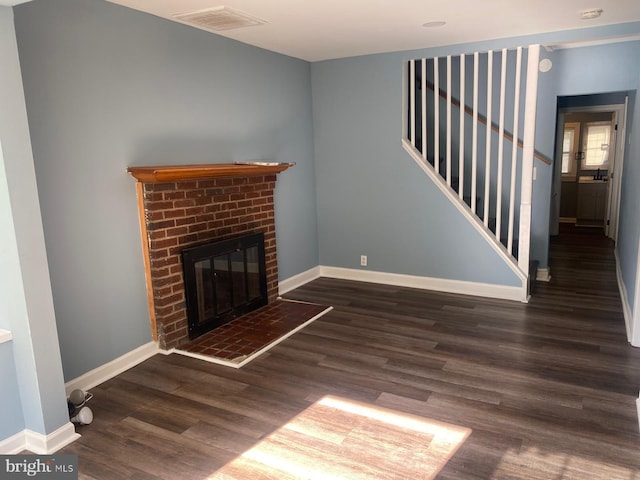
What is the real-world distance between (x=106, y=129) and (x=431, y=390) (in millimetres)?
2539

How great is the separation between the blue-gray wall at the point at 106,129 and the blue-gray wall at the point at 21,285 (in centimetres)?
47

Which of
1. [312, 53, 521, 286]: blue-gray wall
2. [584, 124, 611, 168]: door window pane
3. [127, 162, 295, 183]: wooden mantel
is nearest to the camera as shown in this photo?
[127, 162, 295, 183]: wooden mantel

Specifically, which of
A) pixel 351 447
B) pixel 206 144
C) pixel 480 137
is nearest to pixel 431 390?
pixel 351 447

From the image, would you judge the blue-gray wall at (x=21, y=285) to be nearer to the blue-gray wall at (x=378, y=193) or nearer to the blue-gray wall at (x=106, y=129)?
the blue-gray wall at (x=106, y=129)

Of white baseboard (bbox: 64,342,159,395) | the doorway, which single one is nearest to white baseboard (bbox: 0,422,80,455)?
white baseboard (bbox: 64,342,159,395)

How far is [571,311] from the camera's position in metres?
4.07

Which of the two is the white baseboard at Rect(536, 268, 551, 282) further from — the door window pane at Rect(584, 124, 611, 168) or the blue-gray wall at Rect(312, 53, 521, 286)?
the door window pane at Rect(584, 124, 611, 168)

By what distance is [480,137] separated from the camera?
4.94 metres

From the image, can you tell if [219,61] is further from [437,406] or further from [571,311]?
[571,311]

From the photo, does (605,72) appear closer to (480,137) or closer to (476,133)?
(480,137)

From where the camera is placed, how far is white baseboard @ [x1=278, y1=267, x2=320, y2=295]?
4.83 m

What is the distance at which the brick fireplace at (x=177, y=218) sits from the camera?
3182 mm

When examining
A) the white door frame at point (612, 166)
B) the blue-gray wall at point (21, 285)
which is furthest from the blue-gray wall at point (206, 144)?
the white door frame at point (612, 166)

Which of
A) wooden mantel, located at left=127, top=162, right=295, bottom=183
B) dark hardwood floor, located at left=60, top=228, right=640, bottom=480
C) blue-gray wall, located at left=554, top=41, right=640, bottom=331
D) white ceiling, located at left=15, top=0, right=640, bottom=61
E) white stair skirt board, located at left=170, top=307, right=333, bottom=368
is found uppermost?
white ceiling, located at left=15, top=0, right=640, bottom=61
